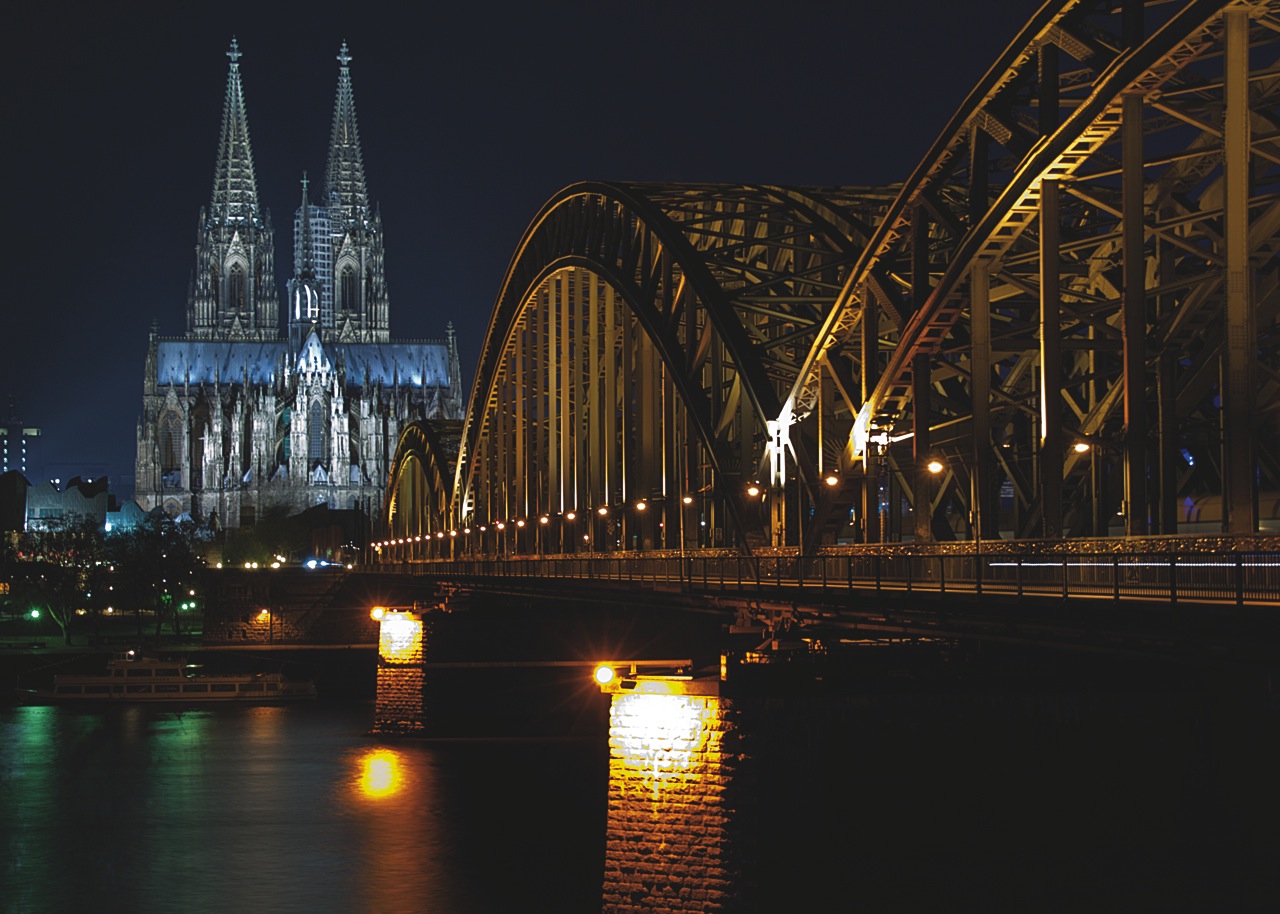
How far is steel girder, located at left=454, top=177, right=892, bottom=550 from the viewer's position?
46.8 metres

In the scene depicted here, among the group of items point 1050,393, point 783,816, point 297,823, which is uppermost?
point 1050,393

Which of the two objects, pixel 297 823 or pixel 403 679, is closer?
pixel 297 823

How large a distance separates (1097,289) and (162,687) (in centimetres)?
6662

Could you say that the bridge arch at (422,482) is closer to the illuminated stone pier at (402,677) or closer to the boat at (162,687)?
the boat at (162,687)

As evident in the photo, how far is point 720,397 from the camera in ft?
162

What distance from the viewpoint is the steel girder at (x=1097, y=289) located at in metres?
24.6

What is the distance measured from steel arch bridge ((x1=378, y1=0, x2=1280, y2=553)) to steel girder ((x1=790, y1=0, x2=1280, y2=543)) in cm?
6

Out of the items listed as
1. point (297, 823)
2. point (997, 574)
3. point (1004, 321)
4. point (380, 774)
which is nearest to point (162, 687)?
point (380, 774)

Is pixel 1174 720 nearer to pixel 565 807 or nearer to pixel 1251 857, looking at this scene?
pixel 1251 857

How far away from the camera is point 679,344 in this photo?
52844mm

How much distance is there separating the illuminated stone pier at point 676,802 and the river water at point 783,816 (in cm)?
40

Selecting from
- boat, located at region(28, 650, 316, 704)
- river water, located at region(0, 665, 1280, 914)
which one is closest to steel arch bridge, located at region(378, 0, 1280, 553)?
river water, located at region(0, 665, 1280, 914)

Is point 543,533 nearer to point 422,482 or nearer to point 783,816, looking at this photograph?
point 783,816

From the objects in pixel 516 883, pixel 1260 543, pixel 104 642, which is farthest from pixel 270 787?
pixel 104 642
